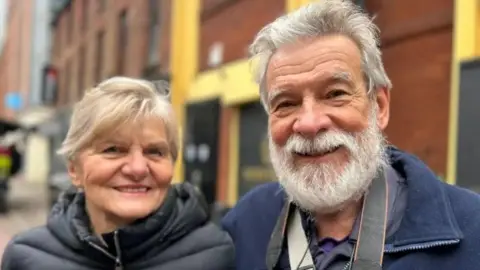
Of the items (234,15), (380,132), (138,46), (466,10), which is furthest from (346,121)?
(138,46)

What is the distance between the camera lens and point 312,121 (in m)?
1.90

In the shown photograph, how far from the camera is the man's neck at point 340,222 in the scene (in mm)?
1972

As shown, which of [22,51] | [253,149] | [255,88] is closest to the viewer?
[255,88]

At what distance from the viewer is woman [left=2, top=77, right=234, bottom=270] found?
2168 mm

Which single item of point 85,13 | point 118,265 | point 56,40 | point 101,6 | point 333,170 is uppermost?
point 85,13

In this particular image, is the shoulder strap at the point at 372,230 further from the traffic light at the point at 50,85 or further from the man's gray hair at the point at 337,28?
the traffic light at the point at 50,85

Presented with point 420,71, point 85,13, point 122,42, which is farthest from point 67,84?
point 420,71

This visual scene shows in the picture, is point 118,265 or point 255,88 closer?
point 118,265

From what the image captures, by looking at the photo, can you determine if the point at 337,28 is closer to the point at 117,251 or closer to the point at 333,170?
the point at 333,170

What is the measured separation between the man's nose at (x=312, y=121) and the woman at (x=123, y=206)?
55cm

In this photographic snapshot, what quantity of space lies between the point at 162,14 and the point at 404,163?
9.07 m

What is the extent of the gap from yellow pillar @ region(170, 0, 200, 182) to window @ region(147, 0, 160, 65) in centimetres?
143

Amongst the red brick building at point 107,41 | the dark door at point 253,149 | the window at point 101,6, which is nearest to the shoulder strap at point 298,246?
the dark door at point 253,149

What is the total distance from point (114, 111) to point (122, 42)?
12.5 meters
